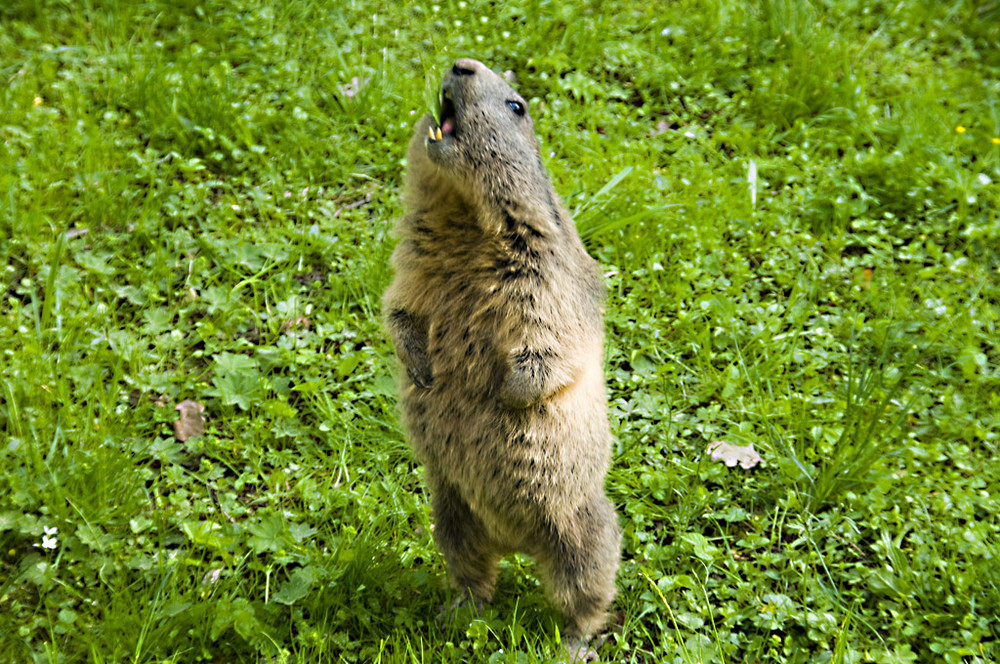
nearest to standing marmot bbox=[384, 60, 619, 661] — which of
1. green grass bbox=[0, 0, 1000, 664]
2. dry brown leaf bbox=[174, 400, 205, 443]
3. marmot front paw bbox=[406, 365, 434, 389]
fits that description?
marmot front paw bbox=[406, 365, 434, 389]

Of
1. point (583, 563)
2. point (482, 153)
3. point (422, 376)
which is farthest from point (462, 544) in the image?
point (482, 153)

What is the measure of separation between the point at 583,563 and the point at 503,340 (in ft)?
2.58

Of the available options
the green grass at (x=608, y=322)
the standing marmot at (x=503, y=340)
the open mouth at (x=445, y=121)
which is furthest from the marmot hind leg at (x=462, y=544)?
the open mouth at (x=445, y=121)

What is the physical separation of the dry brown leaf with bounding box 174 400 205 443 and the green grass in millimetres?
46

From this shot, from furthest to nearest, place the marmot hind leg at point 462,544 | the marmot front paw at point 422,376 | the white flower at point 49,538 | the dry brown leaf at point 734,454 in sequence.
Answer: the dry brown leaf at point 734,454, the white flower at point 49,538, the marmot hind leg at point 462,544, the marmot front paw at point 422,376

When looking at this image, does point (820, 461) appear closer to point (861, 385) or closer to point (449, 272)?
point (861, 385)

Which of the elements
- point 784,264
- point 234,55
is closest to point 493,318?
point 784,264

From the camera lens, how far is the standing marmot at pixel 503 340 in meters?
2.94

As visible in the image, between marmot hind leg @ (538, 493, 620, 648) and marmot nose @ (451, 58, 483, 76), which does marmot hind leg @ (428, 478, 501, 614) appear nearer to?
marmot hind leg @ (538, 493, 620, 648)

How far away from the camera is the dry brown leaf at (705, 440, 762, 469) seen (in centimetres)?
403

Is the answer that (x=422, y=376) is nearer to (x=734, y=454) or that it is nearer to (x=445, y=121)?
(x=445, y=121)

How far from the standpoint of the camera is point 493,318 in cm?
300

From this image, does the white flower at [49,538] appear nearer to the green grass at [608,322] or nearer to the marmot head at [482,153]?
the green grass at [608,322]

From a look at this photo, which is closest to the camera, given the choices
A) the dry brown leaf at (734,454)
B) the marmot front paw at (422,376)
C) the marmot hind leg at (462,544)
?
the marmot front paw at (422,376)
